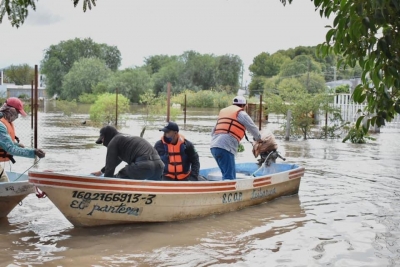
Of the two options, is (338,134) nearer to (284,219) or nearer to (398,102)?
(284,219)

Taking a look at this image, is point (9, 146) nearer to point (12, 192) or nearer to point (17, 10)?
point (12, 192)

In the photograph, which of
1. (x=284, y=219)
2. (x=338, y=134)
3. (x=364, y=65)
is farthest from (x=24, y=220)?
(x=338, y=134)

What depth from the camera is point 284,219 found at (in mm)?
9164

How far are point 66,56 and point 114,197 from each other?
334 feet

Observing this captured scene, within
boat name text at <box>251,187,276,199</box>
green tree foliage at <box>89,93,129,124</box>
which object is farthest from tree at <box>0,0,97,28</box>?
green tree foliage at <box>89,93,129,124</box>

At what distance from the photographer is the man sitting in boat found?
8766 millimetres

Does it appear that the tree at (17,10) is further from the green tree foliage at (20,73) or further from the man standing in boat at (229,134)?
the green tree foliage at (20,73)

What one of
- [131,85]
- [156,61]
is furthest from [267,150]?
[156,61]

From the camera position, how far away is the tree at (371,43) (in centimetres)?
311

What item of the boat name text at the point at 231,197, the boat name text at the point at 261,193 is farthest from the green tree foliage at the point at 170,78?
the boat name text at the point at 231,197

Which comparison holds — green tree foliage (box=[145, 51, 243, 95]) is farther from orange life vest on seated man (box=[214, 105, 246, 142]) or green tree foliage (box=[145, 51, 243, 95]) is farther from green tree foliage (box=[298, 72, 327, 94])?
orange life vest on seated man (box=[214, 105, 246, 142])

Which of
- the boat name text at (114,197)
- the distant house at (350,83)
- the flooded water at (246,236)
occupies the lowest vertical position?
the flooded water at (246,236)

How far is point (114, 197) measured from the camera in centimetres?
753

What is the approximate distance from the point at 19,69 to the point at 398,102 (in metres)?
126
